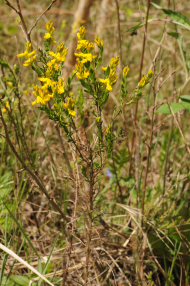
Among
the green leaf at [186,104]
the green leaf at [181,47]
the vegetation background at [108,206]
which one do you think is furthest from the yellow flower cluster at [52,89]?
the green leaf at [181,47]

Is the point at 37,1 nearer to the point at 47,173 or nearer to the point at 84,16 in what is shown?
the point at 84,16

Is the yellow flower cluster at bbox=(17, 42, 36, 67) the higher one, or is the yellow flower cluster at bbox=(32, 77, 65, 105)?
the yellow flower cluster at bbox=(17, 42, 36, 67)

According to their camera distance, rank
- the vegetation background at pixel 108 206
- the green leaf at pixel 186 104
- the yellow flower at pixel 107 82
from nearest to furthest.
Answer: the yellow flower at pixel 107 82 → the green leaf at pixel 186 104 → the vegetation background at pixel 108 206

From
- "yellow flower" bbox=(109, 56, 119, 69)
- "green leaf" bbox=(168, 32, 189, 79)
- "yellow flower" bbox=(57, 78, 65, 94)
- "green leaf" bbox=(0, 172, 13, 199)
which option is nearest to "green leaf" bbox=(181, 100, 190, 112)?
"green leaf" bbox=(168, 32, 189, 79)

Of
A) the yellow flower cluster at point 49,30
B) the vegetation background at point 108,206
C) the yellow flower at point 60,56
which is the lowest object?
the vegetation background at point 108,206

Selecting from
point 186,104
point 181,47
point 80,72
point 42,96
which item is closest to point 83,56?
point 80,72

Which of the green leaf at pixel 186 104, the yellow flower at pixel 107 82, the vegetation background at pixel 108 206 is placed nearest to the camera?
the yellow flower at pixel 107 82

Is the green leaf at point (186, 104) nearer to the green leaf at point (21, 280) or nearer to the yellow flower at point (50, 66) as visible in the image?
the yellow flower at point (50, 66)

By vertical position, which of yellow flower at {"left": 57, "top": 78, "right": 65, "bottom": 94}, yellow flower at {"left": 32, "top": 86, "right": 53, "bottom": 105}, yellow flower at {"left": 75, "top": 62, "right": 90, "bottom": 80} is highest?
yellow flower at {"left": 75, "top": 62, "right": 90, "bottom": 80}

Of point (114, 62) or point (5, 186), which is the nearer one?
point (114, 62)

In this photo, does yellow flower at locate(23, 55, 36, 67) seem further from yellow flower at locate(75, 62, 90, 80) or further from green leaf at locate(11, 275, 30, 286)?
green leaf at locate(11, 275, 30, 286)

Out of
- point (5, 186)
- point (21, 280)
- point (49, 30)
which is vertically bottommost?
point (21, 280)

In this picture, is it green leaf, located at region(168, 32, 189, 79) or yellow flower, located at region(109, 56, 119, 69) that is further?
green leaf, located at region(168, 32, 189, 79)

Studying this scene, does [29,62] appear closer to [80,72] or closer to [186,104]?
[80,72]
